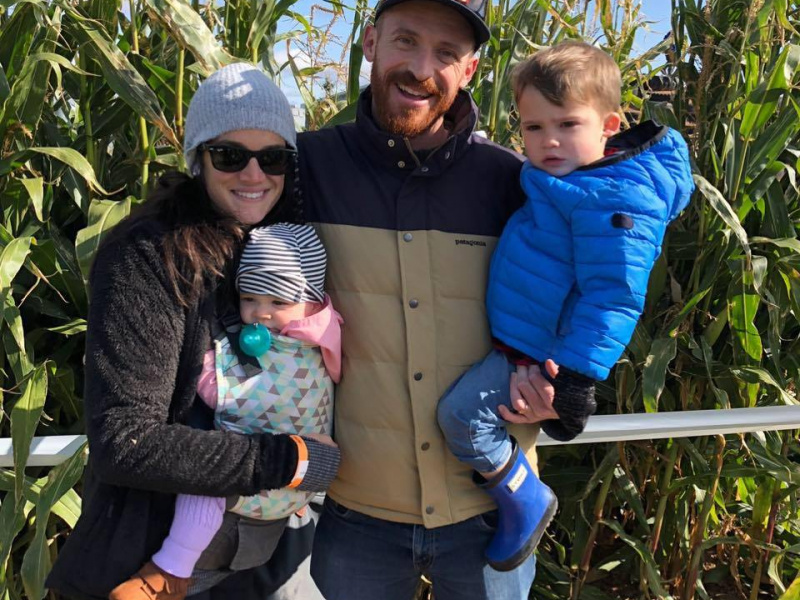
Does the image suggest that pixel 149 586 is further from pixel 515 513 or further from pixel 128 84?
pixel 128 84

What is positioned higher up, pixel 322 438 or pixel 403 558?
pixel 322 438

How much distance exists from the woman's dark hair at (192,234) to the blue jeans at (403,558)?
0.53 meters

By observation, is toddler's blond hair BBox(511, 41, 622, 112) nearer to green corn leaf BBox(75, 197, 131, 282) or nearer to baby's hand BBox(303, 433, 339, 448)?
baby's hand BBox(303, 433, 339, 448)

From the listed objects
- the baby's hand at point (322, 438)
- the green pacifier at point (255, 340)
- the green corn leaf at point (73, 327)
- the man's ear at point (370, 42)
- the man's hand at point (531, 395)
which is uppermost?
the man's ear at point (370, 42)

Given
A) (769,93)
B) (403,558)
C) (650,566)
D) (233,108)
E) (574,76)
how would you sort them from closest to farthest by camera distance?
(233,108) → (574,76) → (403,558) → (769,93) → (650,566)

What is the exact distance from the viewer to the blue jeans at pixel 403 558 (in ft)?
4.90

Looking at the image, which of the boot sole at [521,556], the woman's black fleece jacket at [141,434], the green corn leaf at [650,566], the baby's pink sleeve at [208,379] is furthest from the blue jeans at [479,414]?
the green corn leaf at [650,566]

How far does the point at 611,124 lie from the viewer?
1.45 m

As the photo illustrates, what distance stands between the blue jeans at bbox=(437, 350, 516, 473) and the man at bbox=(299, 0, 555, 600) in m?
0.04

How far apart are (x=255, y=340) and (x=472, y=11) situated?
673 mm

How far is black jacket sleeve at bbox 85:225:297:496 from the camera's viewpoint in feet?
3.82

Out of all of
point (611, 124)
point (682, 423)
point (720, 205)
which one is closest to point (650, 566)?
point (682, 423)

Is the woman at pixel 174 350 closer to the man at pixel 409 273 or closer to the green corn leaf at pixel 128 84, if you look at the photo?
the man at pixel 409 273

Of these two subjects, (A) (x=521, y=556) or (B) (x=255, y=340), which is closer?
(B) (x=255, y=340)
